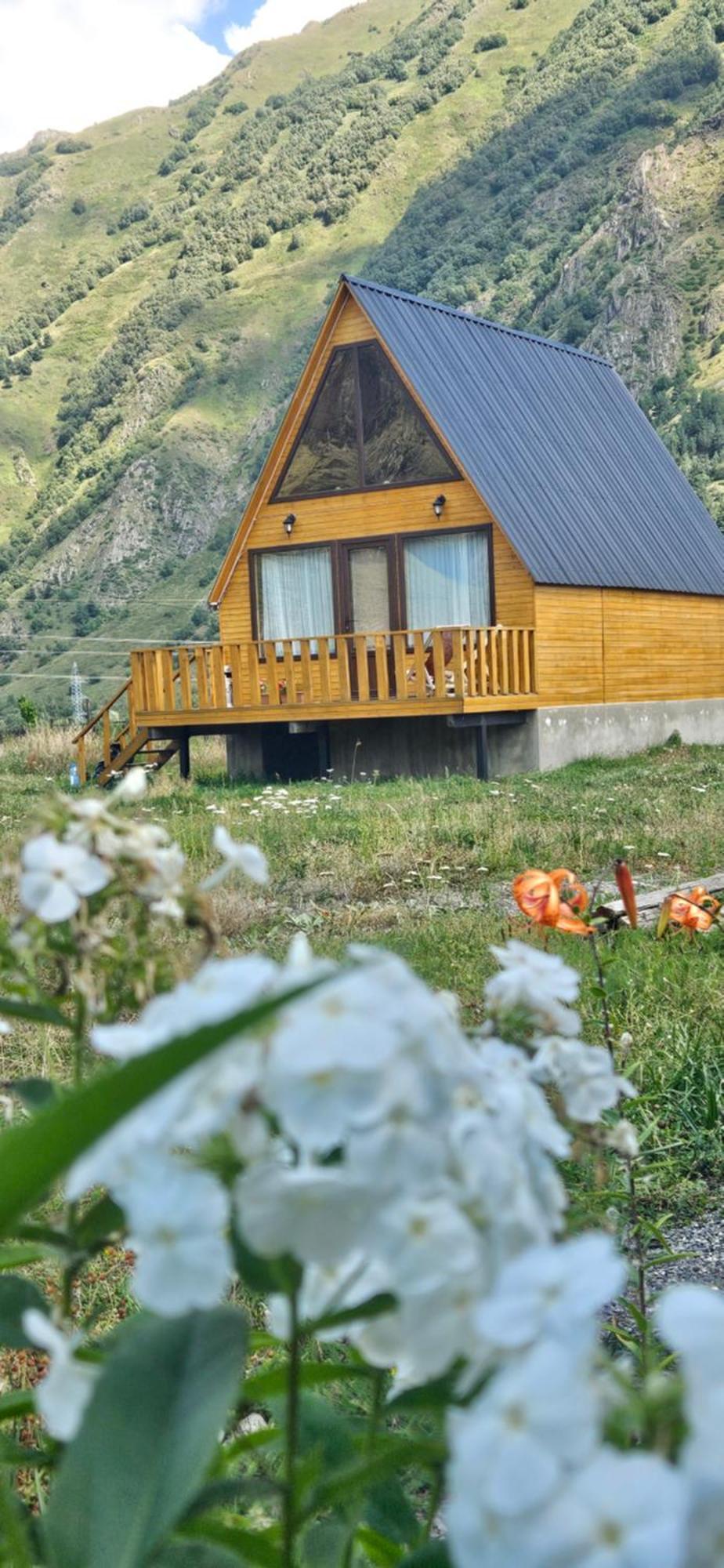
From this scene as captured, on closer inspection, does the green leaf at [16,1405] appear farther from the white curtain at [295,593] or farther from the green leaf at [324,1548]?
the white curtain at [295,593]

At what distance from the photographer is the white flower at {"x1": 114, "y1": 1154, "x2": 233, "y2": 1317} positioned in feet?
2.04

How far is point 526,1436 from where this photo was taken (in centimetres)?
52

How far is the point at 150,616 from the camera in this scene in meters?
75.3

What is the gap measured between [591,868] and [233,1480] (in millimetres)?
9090

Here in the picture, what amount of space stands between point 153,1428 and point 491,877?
930 cm

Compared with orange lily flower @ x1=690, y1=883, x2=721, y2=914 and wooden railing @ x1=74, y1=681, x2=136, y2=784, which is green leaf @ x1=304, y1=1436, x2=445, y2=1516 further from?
wooden railing @ x1=74, y1=681, x2=136, y2=784

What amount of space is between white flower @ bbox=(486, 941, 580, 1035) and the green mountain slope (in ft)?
163

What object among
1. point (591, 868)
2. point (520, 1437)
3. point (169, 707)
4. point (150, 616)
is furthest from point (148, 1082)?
point (150, 616)

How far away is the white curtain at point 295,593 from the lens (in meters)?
22.6

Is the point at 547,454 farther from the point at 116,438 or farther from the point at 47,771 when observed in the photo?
the point at 116,438

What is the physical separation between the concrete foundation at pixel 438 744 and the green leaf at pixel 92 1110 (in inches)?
721

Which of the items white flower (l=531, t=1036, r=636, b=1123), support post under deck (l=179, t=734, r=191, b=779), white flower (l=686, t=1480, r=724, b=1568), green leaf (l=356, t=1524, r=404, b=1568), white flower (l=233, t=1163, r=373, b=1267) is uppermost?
white flower (l=233, t=1163, r=373, b=1267)

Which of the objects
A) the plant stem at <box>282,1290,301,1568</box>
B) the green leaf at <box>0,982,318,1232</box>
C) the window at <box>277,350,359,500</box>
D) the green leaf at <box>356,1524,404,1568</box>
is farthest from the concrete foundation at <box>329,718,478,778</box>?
the green leaf at <box>0,982,318,1232</box>

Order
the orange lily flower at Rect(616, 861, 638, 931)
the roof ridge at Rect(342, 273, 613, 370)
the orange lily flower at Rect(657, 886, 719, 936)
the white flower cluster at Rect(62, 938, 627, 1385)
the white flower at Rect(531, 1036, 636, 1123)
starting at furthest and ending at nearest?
the roof ridge at Rect(342, 273, 613, 370) → the orange lily flower at Rect(657, 886, 719, 936) → the orange lily flower at Rect(616, 861, 638, 931) → the white flower at Rect(531, 1036, 636, 1123) → the white flower cluster at Rect(62, 938, 627, 1385)
